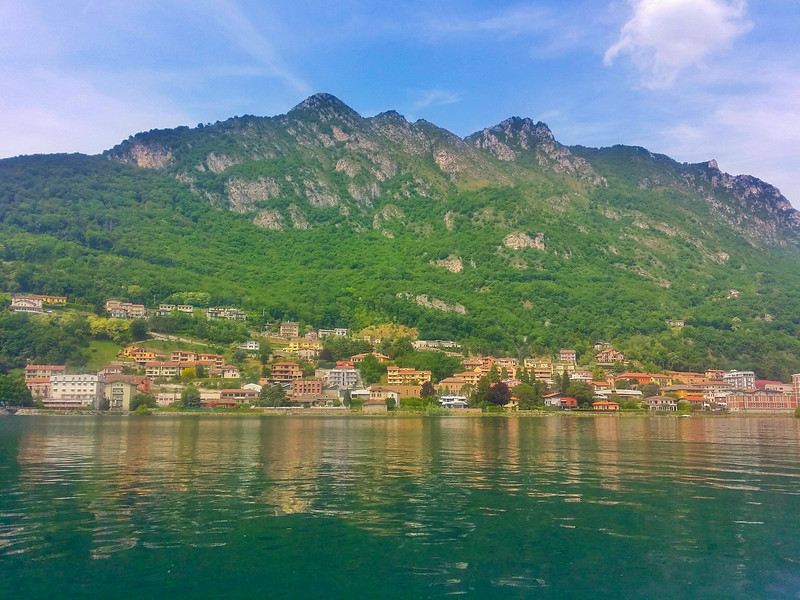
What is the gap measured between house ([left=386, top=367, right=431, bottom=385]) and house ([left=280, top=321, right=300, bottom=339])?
1436 inches

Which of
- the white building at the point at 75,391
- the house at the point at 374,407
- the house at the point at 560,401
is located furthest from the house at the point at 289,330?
the house at the point at 560,401

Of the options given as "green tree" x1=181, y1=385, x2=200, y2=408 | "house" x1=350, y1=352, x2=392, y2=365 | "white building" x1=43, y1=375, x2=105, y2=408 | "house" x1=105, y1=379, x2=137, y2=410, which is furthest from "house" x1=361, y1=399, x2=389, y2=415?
"white building" x1=43, y1=375, x2=105, y2=408

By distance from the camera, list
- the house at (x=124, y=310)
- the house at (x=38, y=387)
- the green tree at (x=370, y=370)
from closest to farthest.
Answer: the house at (x=38, y=387) < the green tree at (x=370, y=370) < the house at (x=124, y=310)

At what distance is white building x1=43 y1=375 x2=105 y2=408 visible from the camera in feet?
321

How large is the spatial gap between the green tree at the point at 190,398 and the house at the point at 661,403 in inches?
2883

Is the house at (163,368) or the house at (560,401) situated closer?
the house at (560,401)

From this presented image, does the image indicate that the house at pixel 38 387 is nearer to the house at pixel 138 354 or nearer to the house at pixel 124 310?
the house at pixel 138 354

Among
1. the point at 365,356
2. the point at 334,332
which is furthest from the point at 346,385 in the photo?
the point at 334,332

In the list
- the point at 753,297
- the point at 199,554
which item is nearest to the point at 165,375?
the point at 199,554

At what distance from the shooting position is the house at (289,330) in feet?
496

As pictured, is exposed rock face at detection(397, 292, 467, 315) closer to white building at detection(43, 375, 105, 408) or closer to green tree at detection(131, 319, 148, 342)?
green tree at detection(131, 319, 148, 342)

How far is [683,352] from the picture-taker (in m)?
147

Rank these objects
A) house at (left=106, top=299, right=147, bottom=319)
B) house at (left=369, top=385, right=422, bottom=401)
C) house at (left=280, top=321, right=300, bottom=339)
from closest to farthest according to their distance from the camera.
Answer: house at (left=369, top=385, right=422, bottom=401), house at (left=106, top=299, right=147, bottom=319), house at (left=280, top=321, right=300, bottom=339)

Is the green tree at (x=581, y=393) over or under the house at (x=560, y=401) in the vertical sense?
over
